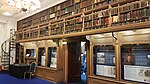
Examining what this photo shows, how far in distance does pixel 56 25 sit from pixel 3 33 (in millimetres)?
6040

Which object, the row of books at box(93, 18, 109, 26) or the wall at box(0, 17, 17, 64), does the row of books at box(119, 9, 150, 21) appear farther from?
the wall at box(0, 17, 17, 64)

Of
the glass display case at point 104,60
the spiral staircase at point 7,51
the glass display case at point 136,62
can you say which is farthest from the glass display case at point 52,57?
the spiral staircase at point 7,51

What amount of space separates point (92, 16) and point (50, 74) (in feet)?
12.2

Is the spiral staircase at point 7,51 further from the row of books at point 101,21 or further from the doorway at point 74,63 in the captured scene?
the row of books at point 101,21

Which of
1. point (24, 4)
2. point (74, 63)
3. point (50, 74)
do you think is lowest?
point (50, 74)

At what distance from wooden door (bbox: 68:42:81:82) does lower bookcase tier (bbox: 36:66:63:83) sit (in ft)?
1.52

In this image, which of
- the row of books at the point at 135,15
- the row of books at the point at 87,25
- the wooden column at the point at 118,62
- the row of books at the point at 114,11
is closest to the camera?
the row of books at the point at 135,15

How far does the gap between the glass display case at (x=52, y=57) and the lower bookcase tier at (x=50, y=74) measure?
244 mm

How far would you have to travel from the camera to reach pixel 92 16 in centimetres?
570

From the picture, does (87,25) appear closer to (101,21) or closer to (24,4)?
(101,21)

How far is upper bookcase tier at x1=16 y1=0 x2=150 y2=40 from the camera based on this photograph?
4.50 meters

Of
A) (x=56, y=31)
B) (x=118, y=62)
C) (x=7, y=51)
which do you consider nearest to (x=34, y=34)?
(x=56, y=31)

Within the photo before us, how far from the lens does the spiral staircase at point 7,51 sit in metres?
11.2

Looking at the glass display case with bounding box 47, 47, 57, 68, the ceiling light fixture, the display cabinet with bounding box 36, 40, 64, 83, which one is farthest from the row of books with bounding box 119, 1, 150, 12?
the glass display case with bounding box 47, 47, 57, 68
